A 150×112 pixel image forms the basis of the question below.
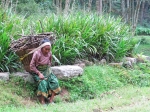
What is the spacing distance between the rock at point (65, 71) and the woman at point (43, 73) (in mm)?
673

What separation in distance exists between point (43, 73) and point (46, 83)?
25 cm

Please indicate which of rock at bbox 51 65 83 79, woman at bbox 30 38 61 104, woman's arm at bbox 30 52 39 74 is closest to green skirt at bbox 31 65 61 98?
woman at bbox 30 38 61 104

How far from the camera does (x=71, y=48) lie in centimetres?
830

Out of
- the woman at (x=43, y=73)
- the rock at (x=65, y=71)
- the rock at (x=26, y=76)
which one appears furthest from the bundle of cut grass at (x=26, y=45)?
the rock at (x=65, y=71)

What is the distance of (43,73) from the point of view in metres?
6.73

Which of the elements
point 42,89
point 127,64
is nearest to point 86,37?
point 127,64

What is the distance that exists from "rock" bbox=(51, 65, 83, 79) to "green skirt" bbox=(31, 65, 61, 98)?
0.67 m

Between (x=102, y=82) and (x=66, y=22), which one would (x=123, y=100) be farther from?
(x=66, y=22)

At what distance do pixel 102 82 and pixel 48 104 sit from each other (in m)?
2.20

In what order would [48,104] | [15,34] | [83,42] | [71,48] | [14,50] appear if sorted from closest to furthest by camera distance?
[48,104] < [14,50] < [15,34] < [71,48] < [83,42]

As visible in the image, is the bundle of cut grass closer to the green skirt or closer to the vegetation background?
the vegetation background

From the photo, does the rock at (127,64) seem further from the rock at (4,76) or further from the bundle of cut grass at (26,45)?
the rock at (4,76)

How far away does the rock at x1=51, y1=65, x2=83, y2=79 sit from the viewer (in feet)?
24.4

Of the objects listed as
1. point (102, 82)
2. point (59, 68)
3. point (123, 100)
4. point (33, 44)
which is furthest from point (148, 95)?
point (33, 44)
